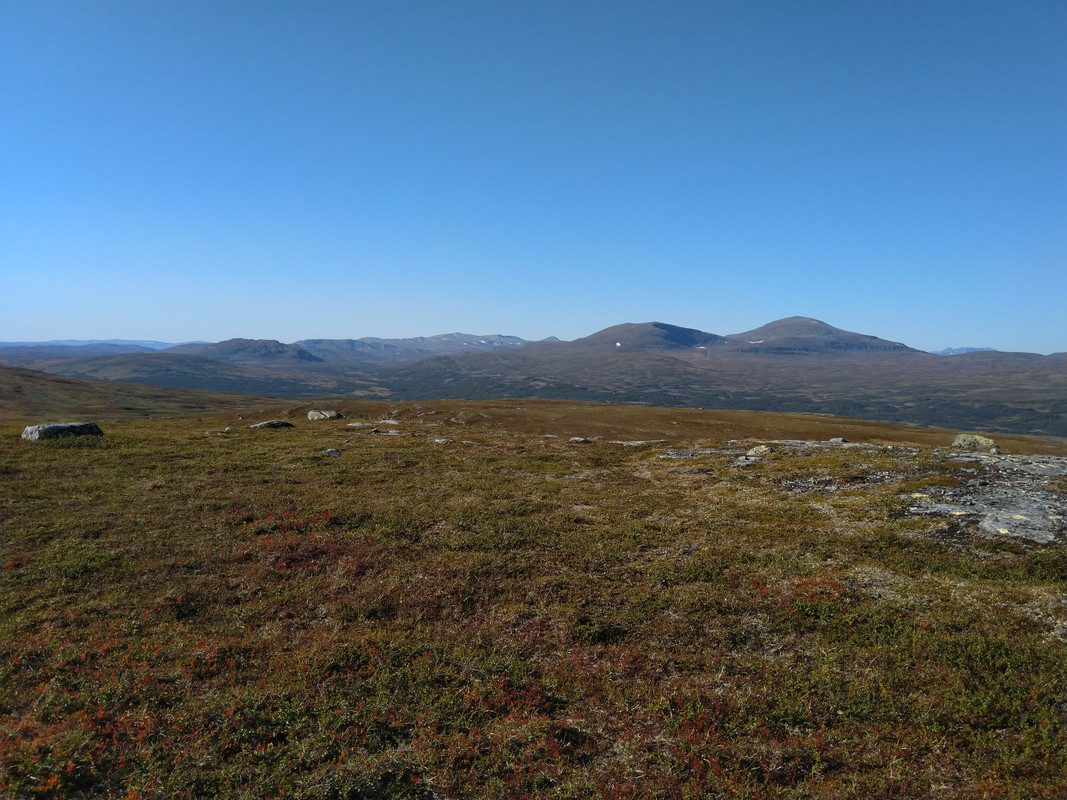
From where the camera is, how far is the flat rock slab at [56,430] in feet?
139

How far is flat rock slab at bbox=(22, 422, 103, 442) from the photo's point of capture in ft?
139

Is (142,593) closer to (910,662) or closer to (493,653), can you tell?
(493,653)

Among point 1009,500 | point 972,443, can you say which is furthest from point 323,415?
point 972,443

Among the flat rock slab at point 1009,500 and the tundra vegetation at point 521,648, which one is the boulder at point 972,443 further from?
the tundra vegetation at point 521,648

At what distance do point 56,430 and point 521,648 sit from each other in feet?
168

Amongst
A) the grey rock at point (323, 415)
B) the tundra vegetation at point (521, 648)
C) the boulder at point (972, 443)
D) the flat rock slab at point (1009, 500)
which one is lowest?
the grey rock at point (323, 415)

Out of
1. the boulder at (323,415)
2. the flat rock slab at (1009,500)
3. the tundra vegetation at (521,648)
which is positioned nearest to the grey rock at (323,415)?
the boulder at (323,415)

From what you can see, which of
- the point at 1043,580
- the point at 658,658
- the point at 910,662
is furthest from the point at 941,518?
the point at 658,658

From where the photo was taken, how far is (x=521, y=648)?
48.1 feet

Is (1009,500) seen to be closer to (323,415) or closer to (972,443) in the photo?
(972,443)

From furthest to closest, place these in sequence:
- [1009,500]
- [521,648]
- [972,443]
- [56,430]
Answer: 1. [972,443]
2. [56,430]
3. [1009,500]
4. [521,648]

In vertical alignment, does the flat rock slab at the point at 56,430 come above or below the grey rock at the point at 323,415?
above

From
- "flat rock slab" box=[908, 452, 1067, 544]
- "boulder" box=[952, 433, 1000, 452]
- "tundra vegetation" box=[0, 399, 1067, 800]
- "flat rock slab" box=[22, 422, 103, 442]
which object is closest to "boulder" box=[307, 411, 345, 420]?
"flat rock slab" box=[22, 422, 103, 442]

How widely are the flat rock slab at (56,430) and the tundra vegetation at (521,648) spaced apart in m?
16.3
